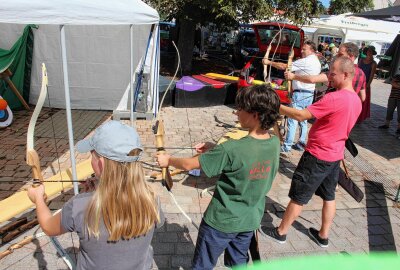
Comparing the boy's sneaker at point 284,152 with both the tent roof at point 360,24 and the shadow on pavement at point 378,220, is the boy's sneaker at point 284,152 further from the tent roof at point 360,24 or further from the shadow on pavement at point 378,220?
the tent roof at point 360,24

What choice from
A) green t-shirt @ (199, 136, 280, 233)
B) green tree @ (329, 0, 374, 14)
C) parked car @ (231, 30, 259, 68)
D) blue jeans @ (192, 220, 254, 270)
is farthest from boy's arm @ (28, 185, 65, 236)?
green tree @ (329, 0, 374, 14)

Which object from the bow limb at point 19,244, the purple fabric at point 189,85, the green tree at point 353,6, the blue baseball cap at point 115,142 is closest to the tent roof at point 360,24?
the purple fabric at point 189,85

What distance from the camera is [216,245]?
208 centimetres

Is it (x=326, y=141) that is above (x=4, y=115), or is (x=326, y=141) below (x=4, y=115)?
above

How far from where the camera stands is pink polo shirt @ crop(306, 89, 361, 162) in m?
2.71

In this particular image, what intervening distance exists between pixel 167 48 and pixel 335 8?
1759cm

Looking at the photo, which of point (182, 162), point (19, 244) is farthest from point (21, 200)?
point (182, 162)

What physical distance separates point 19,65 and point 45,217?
20.8 feet

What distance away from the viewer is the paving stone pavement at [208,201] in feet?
9.87

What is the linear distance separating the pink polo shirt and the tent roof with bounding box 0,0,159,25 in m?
2.02

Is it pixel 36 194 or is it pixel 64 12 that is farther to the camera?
pixel 64 12

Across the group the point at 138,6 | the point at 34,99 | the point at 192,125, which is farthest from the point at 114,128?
the point at 34,99

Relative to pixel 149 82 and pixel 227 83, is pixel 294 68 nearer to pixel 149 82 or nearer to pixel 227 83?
pixel 149 82

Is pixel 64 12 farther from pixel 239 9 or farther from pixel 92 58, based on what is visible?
pixel 239 9
